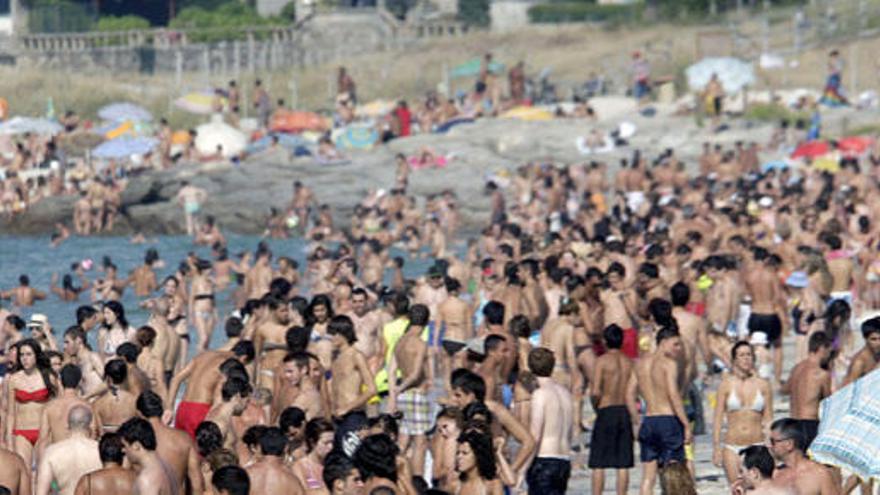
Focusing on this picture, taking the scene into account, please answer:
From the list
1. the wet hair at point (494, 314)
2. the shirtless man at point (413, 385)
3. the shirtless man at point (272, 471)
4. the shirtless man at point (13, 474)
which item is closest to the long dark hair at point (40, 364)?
the shirtless man at point (13, 474)

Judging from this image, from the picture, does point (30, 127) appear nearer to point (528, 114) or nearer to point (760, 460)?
point (528, 114)

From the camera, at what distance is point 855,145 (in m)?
35.8

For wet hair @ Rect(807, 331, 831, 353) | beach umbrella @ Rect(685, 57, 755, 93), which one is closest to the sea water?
beach umbrella @ Rect(685, 57, 755, 93)

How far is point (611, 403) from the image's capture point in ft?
44.9

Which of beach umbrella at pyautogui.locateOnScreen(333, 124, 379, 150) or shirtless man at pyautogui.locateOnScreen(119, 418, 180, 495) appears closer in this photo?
shirtless man at pyautogui.locateOnScreen(119, 418, 180, 495)

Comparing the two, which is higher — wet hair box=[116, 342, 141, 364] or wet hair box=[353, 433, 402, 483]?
wet hair box=[353, 433, 402, 483]

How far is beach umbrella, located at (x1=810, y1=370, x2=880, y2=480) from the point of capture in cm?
953

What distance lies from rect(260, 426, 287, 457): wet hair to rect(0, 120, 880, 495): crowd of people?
1cm

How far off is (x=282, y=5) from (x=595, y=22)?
11512 mm

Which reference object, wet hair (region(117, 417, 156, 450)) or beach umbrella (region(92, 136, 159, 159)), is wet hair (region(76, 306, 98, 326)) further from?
beach umbrella (region(92, 136, 159, 159))

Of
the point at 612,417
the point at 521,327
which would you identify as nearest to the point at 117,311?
the point at 521,327

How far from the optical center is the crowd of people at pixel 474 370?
34.6 feet

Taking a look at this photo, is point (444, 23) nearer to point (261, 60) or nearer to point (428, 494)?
point (261, 60)

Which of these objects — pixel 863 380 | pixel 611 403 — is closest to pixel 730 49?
pixel 611 403
